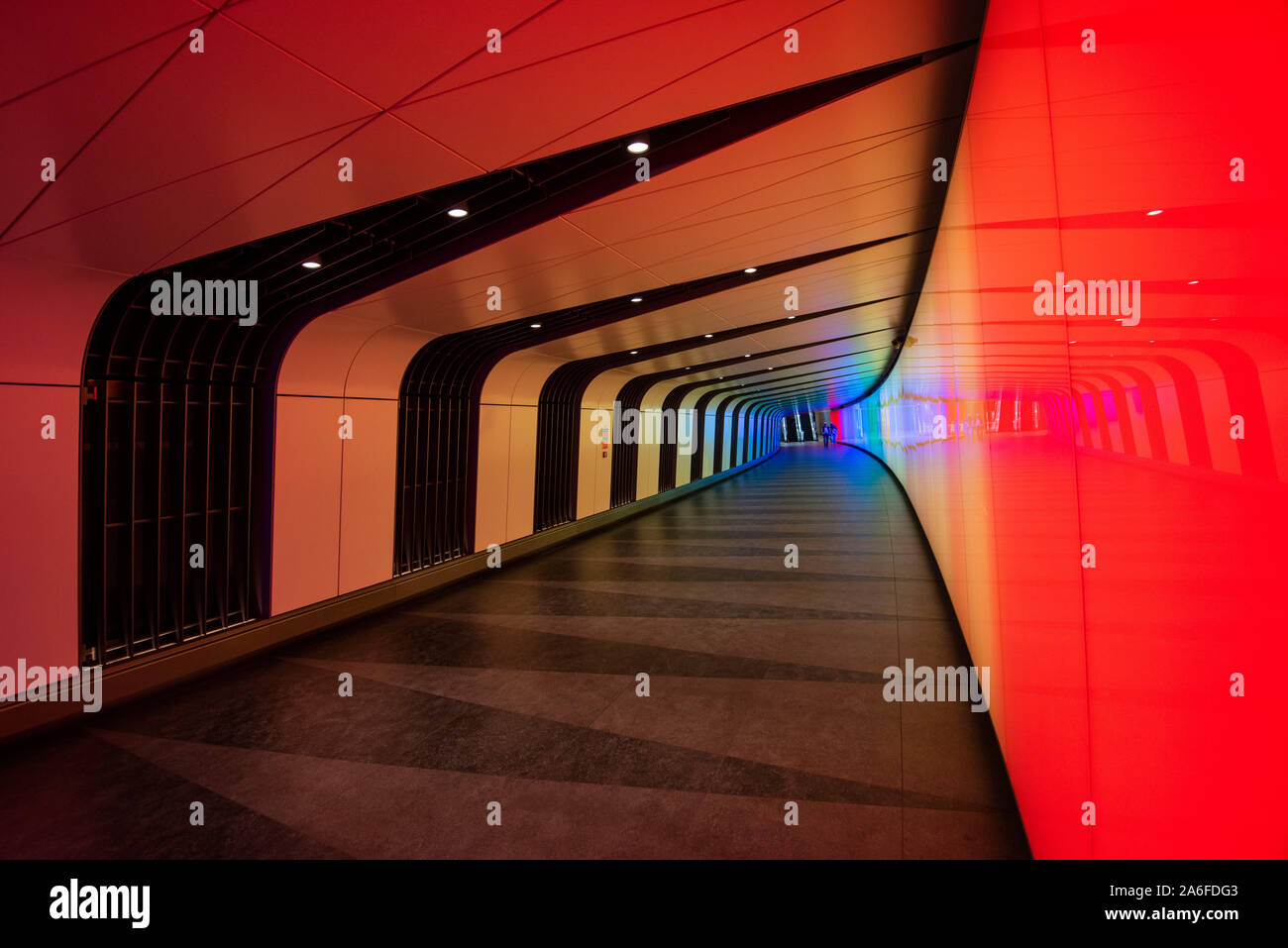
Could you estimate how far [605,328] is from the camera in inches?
416

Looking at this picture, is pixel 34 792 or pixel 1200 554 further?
pixel 34 792

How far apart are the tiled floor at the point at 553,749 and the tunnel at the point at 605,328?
43 mm

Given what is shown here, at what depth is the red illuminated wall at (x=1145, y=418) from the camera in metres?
1.18

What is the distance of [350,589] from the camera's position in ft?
28.6

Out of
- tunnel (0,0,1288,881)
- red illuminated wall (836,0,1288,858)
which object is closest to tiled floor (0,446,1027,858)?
tunnel (0,0,1288,881)

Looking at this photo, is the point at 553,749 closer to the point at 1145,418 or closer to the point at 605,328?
the point at 1145,418

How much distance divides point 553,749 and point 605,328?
723cm

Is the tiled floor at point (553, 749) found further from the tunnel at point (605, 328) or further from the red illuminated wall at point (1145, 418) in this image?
the red illuminated wall at point (1145, 418)

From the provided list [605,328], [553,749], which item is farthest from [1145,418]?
[605,328]

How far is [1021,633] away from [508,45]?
13.4ft

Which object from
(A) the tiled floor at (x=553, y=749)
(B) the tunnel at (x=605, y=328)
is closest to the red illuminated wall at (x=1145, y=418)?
(B) the tunnel at (x=605, y=328)

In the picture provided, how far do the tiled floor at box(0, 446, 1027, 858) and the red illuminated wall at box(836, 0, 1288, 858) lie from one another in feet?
3.65
